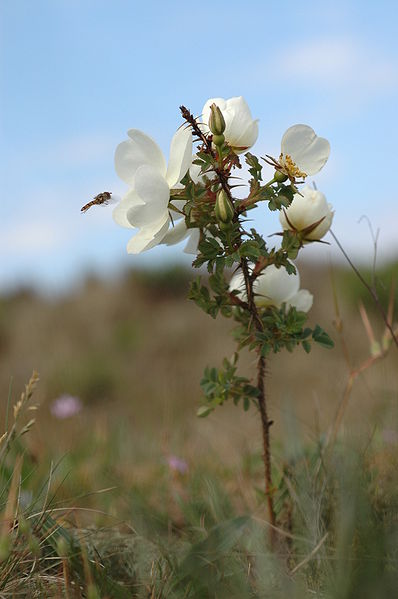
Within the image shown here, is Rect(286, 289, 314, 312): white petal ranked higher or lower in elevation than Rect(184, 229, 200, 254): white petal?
lower

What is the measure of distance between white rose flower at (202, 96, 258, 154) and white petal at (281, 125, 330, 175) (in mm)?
68

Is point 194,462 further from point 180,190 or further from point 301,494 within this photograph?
point 180,190

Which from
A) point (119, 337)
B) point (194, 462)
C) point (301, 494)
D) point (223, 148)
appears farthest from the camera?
point (119, 337)

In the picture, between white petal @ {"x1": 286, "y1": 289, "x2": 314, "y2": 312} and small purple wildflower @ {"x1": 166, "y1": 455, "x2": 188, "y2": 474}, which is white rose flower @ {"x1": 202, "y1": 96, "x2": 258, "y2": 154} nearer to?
white petal @ {"x1": 286, "y1": 289, "x2": 314, "y2": 312}

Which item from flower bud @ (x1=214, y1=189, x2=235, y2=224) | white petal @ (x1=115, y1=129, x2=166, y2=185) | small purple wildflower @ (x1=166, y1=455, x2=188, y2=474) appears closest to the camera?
flower bud @ (x1=214, y1=189, x2=235, y2=224)

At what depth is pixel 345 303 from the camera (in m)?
9.31

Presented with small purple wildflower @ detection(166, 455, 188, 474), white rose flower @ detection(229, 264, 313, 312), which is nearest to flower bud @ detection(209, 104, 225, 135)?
white rose flower @ detection(229, 264, 313, 312)

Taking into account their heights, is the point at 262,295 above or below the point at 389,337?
above

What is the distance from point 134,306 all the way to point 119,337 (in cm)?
85

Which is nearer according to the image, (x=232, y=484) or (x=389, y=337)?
(x=389, y=337)

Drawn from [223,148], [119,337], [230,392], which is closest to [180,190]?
[223,148]

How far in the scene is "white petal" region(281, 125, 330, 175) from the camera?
1.41 metres

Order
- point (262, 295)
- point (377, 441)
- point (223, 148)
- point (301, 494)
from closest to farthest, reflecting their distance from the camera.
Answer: point (223, 148), point (262, 295), point (301, 494), point (377, 441)

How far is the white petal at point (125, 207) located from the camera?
143 centimetres
